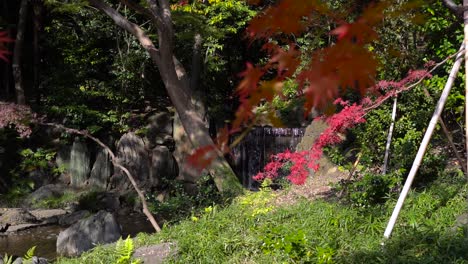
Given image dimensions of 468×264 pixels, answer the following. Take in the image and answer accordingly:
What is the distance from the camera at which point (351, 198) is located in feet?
21.0

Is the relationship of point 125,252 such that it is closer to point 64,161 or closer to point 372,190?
point 372,190

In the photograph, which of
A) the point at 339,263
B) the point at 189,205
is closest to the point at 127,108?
the point at 189,205

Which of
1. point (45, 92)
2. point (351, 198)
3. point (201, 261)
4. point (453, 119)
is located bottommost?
point (201, 261)

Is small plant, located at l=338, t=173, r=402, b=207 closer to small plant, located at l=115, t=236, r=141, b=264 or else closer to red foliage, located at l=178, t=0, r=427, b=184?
small plant, located at l=115, t=236, r=141, b=264

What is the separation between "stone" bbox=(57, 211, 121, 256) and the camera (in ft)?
29.2

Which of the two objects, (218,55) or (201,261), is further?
(218,55)

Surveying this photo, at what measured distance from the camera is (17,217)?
472 inches

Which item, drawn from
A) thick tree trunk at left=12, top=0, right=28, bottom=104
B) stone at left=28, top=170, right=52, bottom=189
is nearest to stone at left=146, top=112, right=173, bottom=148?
stone at left=28, top=170, right=52, bottom=189

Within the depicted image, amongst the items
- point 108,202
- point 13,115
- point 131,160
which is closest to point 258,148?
point 131,160

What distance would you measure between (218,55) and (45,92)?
6020 mm

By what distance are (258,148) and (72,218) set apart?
5.36m

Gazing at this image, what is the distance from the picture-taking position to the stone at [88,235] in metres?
8.91

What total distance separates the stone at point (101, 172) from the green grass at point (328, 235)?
327 inches

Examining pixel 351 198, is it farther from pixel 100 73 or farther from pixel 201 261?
pixel 100 73
